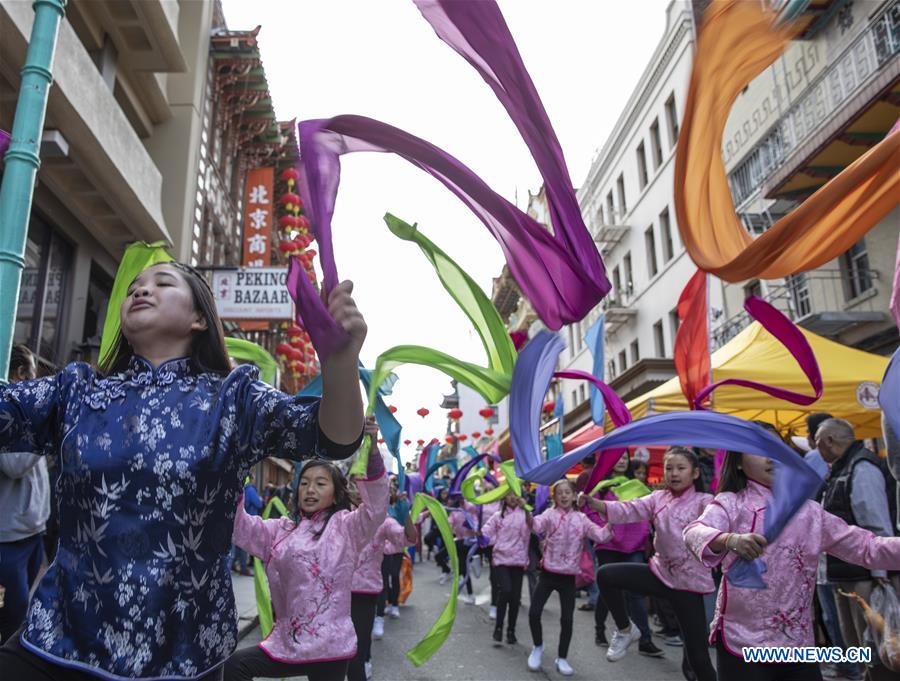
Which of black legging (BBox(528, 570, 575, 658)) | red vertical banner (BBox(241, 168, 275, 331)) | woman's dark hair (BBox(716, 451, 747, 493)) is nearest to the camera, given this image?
woman's dark hair (BBox(716, 451, 747, 493))

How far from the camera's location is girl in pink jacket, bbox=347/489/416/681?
16.9 ft

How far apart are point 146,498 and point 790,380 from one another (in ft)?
25.5

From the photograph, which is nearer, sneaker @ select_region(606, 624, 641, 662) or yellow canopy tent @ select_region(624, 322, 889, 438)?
sneaker @ select_region(606, 624, 641, 662)

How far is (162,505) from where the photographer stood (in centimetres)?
177

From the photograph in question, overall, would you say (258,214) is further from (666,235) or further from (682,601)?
(682,601)

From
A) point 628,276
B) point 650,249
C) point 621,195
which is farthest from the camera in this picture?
point 621,195

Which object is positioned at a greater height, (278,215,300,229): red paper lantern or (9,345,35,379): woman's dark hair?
(278,215,300,229): red paper lantern

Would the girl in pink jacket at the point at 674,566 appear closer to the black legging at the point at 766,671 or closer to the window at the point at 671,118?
the black legging at the point at 766,671

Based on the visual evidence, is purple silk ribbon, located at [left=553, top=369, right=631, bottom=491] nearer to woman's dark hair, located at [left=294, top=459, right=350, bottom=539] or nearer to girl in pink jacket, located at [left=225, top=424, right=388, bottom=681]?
girl in pink jacket, located at [left=225, top=424, right=388, bottom=681]

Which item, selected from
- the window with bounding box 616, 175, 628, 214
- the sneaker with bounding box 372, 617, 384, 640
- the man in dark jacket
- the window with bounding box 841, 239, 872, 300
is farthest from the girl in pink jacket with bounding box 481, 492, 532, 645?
the window with bounding box 616, 175, 628, 214

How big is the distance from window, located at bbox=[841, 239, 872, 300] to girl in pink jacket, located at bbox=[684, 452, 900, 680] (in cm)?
1120

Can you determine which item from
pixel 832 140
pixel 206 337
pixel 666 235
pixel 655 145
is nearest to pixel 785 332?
pixel 206 337

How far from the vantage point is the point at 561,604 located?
24.6 feet

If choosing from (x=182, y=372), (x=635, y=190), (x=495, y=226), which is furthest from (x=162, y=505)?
(x=635, y=190)
